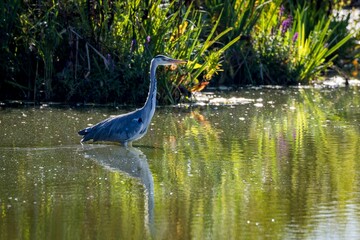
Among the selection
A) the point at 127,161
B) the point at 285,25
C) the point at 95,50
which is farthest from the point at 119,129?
the point at 285,25

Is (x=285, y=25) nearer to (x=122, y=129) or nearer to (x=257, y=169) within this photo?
(x=122, y=129)

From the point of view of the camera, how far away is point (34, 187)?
7352 mm

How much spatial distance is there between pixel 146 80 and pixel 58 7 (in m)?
1.36

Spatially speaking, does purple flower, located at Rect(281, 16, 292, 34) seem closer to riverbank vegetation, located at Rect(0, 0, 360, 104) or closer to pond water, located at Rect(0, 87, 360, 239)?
riverbank vegetation, located at Rect(0, 0, 360, 104)

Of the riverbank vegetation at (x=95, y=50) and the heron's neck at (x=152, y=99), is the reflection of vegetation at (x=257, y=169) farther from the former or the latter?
the riverbank vegetation at (x=95, y=50)

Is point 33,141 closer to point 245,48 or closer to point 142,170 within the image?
point 142,170

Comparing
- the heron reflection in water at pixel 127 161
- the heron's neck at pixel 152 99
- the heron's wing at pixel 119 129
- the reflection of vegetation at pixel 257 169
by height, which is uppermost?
the heron's neck at pixel 152 99

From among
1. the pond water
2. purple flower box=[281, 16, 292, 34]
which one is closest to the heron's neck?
the pond water

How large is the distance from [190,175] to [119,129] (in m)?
1.54

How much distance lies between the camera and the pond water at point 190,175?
6289mm

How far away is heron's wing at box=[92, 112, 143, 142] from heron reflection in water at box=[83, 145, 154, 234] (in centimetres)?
11

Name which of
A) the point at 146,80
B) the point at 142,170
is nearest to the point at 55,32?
the point at 146,80

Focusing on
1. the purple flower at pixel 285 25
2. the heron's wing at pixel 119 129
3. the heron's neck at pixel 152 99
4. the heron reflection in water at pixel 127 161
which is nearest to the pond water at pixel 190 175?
the heron reflection in water at pixel 127 161

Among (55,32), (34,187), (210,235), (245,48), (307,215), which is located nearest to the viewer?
(210,235)
